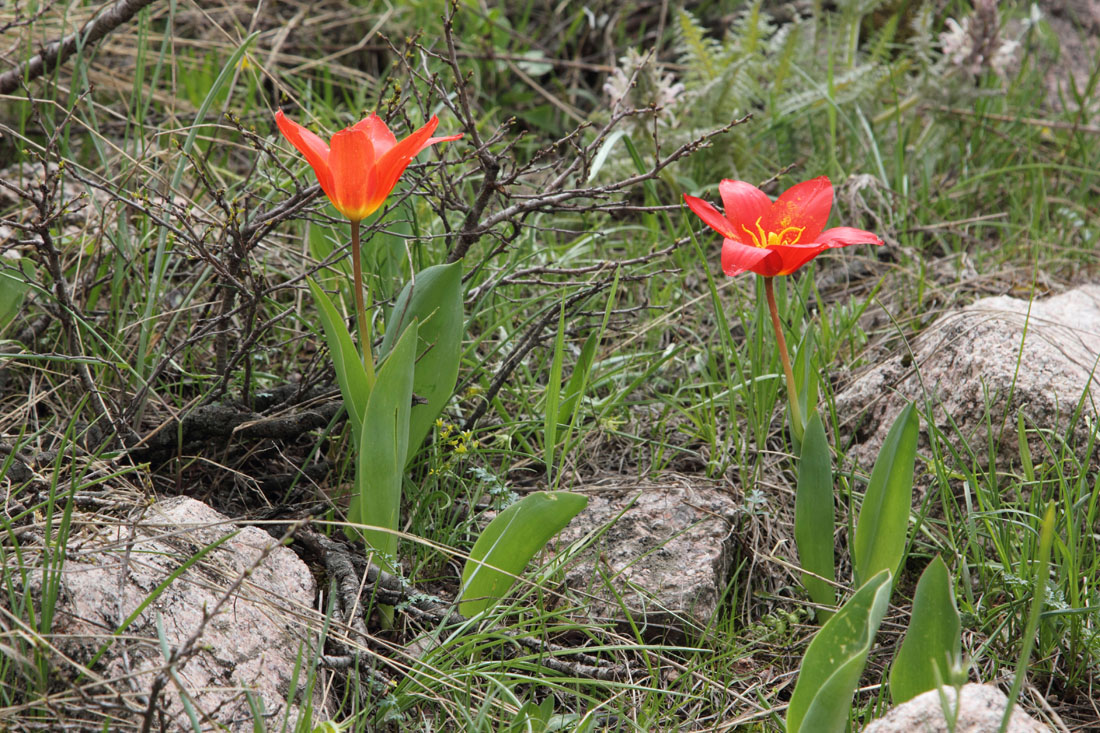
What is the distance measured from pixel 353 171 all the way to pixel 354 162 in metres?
0.01

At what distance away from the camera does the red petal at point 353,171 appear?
136 centimetres

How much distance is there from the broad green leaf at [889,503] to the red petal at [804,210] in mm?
365

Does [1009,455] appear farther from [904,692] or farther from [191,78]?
[191,78]

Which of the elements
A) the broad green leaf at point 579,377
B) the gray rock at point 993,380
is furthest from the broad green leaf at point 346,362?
the gray rock at point 993,380

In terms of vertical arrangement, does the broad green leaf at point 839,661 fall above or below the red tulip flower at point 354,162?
below

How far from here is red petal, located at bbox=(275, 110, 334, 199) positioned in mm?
1355

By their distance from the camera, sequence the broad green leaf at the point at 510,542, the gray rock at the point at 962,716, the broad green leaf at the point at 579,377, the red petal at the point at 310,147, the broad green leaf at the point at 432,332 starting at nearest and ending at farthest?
the gray rock at the point at 962,716, the red petal at the point at 310,147, the broad green leaf at the point at 510,542, the broad green leaf at the point at 432,332, the broad green leaf at the point at 579,377

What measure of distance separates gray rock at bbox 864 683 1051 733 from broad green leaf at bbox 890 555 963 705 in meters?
0.04

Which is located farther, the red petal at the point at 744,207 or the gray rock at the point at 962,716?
the red petal at the point at 744,207

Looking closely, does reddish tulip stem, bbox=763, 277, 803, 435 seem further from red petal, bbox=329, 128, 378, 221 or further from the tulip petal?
red petal, bbox=329, 128, 378, 221

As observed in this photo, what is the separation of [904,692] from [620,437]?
3.15ft

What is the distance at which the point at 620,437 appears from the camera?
2.15m

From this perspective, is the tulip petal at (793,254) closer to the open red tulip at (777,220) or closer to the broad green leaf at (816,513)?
the open red tulip at (777,220)

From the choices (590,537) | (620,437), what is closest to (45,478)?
(590,537)
